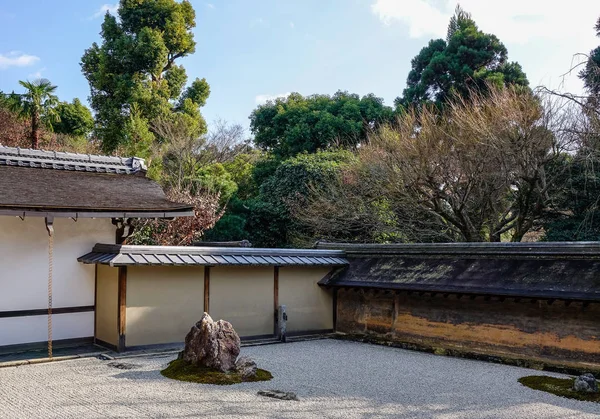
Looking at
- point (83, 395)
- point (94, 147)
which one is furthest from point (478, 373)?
point (94, 147)

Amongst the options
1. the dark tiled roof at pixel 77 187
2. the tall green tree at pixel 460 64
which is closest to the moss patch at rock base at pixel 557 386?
the dark tiled roof at pixel 77 187

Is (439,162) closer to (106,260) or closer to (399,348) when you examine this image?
(399,348)

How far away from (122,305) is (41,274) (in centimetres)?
155

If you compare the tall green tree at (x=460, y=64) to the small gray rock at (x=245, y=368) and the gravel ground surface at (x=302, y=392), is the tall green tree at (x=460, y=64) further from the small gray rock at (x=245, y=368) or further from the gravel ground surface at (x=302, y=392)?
the small gray rock at (x=245, y=368)

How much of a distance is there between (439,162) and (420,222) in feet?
6.82

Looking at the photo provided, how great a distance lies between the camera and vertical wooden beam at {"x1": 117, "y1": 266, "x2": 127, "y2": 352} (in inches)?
362

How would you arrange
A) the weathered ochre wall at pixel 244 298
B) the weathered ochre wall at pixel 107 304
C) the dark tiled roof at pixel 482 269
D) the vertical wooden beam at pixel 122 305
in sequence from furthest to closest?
the weathered ochre wall at pixel 244 298
the weathered ochre wall at pixel 107 304
the vertical wooden beam at pixel 122 305
the dark tiled roof at pixel 482 269

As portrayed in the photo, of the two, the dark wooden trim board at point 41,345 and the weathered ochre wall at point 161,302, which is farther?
the weathered ochre wall at point 161,302

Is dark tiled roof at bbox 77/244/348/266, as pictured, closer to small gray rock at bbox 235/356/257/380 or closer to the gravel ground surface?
the gravel ground surface

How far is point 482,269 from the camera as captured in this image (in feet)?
32.1

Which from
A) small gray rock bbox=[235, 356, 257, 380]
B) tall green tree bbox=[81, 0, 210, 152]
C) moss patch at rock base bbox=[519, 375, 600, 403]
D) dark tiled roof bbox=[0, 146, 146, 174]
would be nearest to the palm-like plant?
tall green tree bbox=[81, 0, 210, 152]

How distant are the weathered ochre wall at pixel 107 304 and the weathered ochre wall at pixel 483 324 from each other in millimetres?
4841

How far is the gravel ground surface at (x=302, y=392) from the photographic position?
6039mm

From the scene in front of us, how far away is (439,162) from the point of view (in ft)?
50.3
